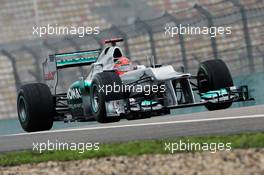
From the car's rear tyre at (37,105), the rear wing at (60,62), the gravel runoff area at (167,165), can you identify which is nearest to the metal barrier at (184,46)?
the rear wing at (60,62)

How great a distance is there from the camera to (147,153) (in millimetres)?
8914

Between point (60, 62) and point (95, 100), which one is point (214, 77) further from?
point (60, 62)

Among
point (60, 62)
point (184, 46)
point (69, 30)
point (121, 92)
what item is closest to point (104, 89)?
point (121, 92)

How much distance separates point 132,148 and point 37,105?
4.91 metres

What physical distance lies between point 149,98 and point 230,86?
4.37 feet

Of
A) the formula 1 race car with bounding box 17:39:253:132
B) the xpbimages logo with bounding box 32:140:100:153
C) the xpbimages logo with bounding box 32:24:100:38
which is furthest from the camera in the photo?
the xpbimages logo with bounding box 32:24:100:38

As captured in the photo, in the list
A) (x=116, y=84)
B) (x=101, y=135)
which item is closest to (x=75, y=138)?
(x=101, y=135)

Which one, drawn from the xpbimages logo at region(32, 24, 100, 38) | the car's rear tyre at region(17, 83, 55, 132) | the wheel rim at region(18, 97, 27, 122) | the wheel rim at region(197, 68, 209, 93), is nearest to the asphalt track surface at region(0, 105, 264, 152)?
the car's rear tyre at region(17, 83, 55, 132)

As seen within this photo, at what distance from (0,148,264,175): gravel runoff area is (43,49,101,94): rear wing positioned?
5858mm

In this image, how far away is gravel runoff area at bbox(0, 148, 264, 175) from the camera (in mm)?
7664

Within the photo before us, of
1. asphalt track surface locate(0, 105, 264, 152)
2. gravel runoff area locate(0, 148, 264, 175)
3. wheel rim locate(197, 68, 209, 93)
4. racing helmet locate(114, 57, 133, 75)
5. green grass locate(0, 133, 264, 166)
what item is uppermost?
racing helmet locate(114, 57, 133, 75)

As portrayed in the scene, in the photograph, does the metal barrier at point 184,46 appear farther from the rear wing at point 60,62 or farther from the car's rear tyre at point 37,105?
the car's rear tyre at point 37,105

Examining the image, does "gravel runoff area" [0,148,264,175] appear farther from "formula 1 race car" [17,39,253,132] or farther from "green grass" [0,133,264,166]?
"formula 1 race car" [17,39,253,132]

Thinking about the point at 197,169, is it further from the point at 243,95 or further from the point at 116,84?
the point at 243,95
